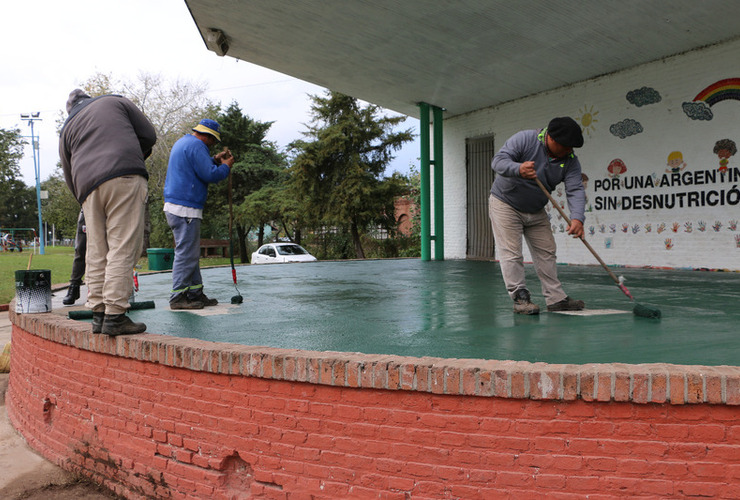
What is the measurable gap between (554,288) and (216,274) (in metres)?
6.43

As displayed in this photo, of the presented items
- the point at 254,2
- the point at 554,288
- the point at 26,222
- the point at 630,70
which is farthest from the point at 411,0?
the point at 26,222

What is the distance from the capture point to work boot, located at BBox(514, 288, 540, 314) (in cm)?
432

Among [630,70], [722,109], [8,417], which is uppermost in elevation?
[630,70]

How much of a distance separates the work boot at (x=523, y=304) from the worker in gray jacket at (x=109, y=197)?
2.80m

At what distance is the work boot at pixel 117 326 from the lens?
3.58 metres

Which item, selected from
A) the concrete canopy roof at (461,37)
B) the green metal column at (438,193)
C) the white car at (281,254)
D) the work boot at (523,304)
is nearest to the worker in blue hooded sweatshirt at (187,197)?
the work boot at (523,304)

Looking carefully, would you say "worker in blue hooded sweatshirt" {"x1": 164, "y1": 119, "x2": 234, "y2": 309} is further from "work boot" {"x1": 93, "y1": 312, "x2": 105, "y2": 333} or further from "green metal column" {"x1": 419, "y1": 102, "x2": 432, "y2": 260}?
"green metal column" {"x1": 419, "y1": 102, "x2": 432, "y2": 260}

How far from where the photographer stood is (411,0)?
786cm

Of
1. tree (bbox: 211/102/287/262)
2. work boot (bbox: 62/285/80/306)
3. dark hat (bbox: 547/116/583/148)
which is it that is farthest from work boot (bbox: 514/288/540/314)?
tree (bbox: 211/102/287/262)

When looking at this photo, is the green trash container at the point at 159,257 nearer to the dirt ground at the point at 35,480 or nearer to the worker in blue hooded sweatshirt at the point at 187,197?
the worker in blue hooded sweatshirt at the point at 187,197

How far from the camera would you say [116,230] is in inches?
142

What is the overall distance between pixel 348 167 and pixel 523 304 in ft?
62.9

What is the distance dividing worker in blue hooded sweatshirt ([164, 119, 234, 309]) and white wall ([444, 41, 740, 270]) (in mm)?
7680

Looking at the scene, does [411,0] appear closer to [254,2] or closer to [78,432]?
[254,2]
